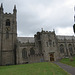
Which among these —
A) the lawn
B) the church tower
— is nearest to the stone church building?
the church tower

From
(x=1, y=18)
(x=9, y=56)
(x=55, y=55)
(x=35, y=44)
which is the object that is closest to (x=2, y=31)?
(x=1, y=18)

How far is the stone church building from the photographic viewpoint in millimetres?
44062

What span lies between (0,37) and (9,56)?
9497mm

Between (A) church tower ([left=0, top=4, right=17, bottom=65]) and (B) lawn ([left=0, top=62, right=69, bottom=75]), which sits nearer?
(B) lawn ([left=0, top=62, right=69, bottom=75])

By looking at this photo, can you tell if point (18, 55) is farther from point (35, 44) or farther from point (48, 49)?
point (48, 49)

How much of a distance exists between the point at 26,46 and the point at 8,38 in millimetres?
9179

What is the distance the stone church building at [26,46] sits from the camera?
44.1 m

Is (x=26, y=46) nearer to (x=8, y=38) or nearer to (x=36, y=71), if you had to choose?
(x=8, y=38)

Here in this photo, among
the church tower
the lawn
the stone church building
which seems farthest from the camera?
the church tower

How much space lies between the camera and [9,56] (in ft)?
158

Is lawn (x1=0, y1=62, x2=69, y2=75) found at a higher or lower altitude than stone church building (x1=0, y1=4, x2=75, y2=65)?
lower

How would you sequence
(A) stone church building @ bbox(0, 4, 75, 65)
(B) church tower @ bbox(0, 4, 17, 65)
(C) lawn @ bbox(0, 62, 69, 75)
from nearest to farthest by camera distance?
1. (C) lawn @ bbox(0, 62, 69, 75)
2. (A) stone church building @ bbox(0, 4, 75, 65)
3. (B) church tower @ bbox(0, 4, 17, 65)

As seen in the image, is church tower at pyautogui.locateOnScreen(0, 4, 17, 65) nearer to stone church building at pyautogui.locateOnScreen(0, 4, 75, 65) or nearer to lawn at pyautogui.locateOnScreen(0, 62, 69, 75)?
stone church building at pyautogui.locateOnScreen(0, 4, 75, 65)

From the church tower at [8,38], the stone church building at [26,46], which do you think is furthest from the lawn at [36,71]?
the church tower at [8,38]
